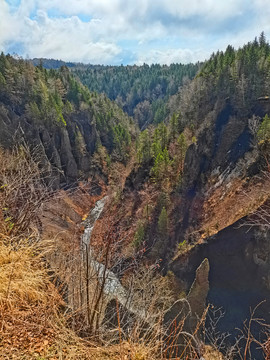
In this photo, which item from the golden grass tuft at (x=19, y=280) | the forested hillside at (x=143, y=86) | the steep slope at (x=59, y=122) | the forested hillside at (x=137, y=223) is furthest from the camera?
the forested hillside at (x=143, y=86)

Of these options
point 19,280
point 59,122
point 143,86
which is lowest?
point 19,280

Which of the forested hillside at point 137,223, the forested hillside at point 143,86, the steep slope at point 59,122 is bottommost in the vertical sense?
the forested hillside at point 137,223

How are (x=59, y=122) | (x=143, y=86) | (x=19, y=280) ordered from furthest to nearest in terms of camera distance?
1. (x=143, y=86)
2. (x=59, y=122)
3. (x=19, y=280)

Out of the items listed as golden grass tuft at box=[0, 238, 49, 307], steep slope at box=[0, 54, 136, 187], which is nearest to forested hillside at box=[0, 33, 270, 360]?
golden grass tuft at box=[0, 238, 49, 307]

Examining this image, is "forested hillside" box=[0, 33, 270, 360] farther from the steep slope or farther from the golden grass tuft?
the steep slope

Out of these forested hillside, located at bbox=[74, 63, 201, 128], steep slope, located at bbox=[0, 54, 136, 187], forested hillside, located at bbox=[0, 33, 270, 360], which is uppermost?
forested hillside, located at bbox=[74, 63, 201, 128]

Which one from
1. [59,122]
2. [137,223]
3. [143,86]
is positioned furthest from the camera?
[143,86]

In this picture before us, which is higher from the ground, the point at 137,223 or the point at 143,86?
the point at 143,86

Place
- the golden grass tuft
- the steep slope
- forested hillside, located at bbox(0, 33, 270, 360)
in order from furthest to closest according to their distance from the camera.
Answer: the steep slope < forested hillside, located at bbox(0, 33, 270, 360) < the golden grass tuft

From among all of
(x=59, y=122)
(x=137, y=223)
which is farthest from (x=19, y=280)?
(x=59, y=122)

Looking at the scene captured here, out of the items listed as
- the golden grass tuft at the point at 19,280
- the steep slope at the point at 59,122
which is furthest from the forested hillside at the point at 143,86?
the golden grass tuft at the point at 19,280

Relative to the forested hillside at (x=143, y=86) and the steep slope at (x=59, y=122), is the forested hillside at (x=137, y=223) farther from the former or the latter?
the forested hillside at (x=143, y=86)

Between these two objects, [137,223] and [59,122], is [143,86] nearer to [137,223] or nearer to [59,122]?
[59,122]

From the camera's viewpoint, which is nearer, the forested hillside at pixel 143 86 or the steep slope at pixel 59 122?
the steep slope at pixel 59 122
